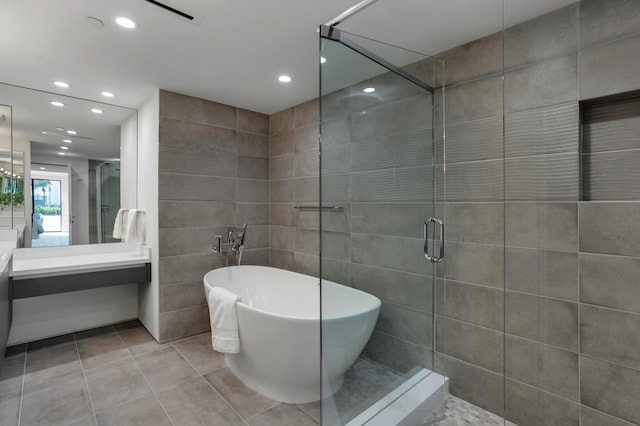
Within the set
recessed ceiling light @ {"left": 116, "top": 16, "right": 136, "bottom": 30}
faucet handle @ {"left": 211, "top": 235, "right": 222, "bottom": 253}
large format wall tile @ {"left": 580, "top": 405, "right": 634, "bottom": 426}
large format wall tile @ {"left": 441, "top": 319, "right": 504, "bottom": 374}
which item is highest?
recessed ceiling light @ {"left": 116, "top": 16, "right": 136, "bottom": 30}

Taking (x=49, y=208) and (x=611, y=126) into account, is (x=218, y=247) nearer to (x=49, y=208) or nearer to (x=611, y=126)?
(x=49, y=208)

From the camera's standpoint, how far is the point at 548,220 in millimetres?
1643

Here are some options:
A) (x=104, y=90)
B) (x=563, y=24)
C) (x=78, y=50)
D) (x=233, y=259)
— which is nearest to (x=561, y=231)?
(x=563, y=24)

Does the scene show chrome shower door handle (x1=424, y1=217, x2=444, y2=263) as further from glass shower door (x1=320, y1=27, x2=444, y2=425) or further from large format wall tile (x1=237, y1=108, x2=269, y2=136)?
large format wall tile (x1=237, y1=108, x2=269, y2=136)

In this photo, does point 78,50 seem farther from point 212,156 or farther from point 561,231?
point 561,231

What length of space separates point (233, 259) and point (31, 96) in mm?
2378

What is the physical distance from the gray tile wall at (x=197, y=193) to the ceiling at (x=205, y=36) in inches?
16.9

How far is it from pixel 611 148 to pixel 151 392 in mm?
3059

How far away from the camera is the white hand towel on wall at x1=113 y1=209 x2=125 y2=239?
3.40 metres

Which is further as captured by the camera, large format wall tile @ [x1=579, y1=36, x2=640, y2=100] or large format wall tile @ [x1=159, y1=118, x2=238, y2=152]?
large format wall tile @ [x1=159, y1=118, x2=238, y2=152]

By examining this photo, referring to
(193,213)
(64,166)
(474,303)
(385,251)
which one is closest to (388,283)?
(385,251)

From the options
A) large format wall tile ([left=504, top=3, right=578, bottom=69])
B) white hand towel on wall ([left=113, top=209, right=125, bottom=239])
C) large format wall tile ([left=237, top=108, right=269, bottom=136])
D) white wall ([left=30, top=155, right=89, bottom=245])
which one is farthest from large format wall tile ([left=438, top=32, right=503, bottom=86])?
white wall ([left=30, top=155, right=89, bottom=245])

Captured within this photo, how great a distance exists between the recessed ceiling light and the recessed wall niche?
8.12 ft

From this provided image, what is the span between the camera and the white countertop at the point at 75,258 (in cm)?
260
